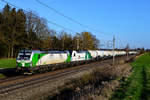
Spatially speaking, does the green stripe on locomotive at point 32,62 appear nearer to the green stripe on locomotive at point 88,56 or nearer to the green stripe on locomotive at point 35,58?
the green stripe on locomotive at point 35,58

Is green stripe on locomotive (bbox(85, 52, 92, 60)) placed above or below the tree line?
below

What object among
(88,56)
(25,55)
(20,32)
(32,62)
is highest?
(20,32)

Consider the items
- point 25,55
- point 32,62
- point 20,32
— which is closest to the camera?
point 32,62

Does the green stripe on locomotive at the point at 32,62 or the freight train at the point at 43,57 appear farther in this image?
the freight train at the point at 43,57

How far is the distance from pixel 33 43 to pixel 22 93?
35.7 m

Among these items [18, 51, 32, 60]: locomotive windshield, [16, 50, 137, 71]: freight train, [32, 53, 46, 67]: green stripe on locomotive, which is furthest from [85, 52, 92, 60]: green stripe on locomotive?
[18, 51, 32, 60]: locomotive windshield

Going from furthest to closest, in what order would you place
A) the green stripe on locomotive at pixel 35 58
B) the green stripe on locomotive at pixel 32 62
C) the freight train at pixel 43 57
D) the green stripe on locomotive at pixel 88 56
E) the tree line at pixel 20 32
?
1. the tree line at pixel 20 32
2. the green stripe on locomotive at pixel 88 56
3. the green stripe on locomotive at pixel 35 58
4. the freight train at pixel 43 57
5. the green stripe on locomotive at pixel 32 62

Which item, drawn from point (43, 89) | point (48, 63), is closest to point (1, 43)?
point (48, 63)

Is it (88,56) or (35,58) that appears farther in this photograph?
(88,56)

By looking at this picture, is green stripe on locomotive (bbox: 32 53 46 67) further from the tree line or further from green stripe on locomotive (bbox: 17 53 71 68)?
the tree line

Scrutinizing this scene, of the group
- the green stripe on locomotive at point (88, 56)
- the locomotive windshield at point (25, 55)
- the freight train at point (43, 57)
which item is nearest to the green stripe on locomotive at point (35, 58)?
the freight train at point (43, 57)

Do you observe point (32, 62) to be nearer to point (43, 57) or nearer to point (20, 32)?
point (43, 57)

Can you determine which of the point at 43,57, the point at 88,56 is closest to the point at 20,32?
the point at 88,56

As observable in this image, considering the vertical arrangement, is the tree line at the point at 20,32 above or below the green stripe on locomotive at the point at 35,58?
above
